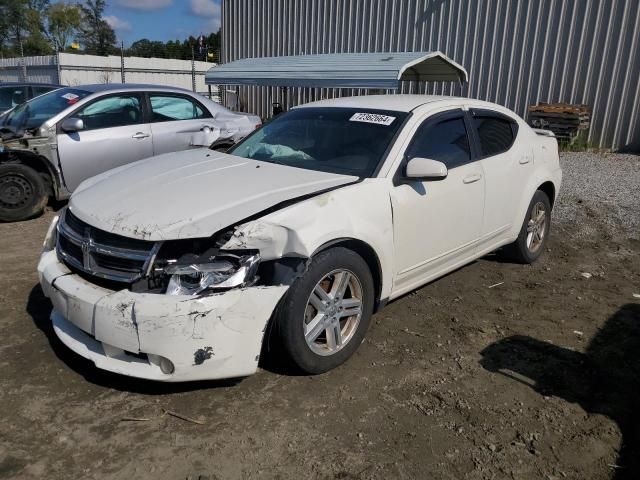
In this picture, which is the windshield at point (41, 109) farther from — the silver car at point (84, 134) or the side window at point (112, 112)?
the side window at point (112, 112)

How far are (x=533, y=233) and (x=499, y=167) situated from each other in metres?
1.19

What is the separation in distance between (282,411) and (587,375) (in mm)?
1951

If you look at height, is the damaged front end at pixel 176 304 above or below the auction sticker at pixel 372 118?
below

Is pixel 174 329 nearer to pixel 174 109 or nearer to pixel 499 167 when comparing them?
pixel 499 167

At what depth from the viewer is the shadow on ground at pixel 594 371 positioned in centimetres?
308

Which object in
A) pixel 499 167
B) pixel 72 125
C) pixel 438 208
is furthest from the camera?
pixel 72 125

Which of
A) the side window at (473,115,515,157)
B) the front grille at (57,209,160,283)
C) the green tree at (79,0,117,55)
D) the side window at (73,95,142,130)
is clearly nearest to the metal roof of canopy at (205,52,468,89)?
Result: the side window at (73,95,142,130)

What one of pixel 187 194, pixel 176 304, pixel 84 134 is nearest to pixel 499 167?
pixel 187 194

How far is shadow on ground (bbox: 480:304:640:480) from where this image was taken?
3.08m

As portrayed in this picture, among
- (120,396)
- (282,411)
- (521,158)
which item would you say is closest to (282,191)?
(282,411)

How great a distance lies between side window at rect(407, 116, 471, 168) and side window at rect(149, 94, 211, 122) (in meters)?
4.34

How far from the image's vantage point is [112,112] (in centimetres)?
701

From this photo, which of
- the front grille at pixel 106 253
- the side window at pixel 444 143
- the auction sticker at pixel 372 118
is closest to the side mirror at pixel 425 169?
the side window at pixel 444 143

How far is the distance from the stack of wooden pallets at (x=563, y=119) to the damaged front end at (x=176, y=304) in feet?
34.3
